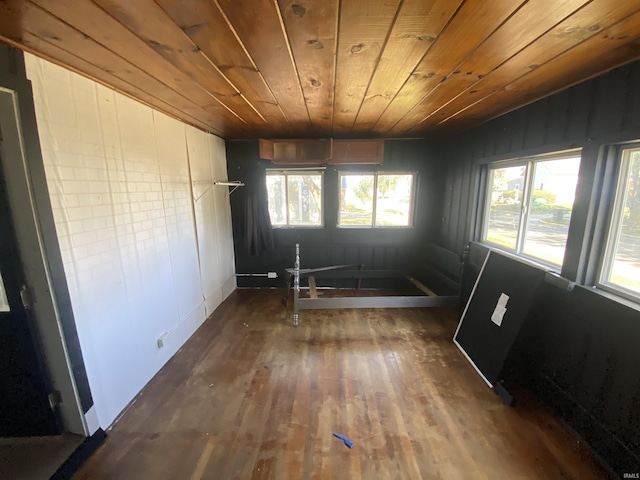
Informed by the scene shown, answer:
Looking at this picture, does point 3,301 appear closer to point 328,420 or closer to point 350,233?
point 328,420

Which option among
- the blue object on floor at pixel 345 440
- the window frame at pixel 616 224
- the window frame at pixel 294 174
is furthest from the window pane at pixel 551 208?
the window frame at pixel 294 174

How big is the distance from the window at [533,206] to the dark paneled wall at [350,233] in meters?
1.10

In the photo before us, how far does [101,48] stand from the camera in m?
1.28

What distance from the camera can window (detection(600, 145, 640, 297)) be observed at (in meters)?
1.56

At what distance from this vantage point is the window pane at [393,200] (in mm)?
4156

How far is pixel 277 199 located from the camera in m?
4.21

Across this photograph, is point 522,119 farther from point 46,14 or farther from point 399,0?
point 46,14

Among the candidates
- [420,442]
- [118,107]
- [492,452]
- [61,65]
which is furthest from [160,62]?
[492,452]

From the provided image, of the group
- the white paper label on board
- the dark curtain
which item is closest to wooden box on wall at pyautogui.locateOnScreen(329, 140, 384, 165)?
the dark curtain

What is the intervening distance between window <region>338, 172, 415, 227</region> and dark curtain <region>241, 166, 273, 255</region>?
1.22 meters

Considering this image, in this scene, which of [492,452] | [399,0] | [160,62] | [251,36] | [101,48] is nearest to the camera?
→ [399,0]

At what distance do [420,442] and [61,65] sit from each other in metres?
3.20

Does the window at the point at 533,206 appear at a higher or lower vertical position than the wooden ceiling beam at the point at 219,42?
lower

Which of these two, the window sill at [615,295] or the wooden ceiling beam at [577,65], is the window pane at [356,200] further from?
the window sill at [615,295]
